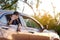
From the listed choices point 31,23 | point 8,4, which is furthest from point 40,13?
point 31,23

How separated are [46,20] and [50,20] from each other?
381mm

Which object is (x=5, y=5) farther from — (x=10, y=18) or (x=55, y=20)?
(x=10, y=18)

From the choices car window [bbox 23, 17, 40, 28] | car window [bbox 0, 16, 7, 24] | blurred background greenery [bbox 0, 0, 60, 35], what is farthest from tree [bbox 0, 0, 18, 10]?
car window [bbox 0, 16, 7, 24]

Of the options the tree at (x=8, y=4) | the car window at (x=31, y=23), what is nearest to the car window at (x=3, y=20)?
the car window at (x=31, y=23)

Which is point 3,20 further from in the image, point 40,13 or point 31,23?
point 40,13

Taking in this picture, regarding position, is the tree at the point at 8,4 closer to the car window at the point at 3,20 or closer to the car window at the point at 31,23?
the car window at the point at 31,23

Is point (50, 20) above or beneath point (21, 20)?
beneath

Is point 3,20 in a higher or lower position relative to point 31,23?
higher

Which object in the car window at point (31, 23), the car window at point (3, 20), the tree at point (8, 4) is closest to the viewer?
the car window at point (3, 20)

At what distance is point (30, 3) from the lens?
2178cm

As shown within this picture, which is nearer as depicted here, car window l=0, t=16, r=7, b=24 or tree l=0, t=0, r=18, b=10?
car window l=0, t=16, r=7, b=24

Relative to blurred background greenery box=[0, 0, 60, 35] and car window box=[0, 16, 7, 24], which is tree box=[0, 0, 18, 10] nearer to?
blurred background greenery box=[0, 0, 60, 35]

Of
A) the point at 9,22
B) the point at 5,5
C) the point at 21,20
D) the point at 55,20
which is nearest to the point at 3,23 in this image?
the point at 9,22

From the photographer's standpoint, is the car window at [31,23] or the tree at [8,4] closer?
the car window at [31,23]
